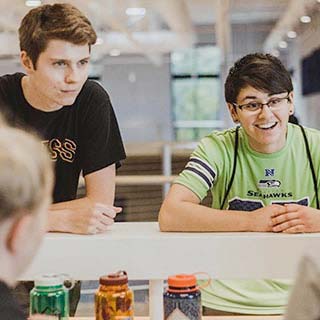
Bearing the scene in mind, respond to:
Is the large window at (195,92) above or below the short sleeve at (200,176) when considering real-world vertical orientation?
above

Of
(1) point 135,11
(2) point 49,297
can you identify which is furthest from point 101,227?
(1) point 135,11

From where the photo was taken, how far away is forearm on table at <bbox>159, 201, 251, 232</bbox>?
5.90ft

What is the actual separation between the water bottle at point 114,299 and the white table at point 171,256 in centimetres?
13

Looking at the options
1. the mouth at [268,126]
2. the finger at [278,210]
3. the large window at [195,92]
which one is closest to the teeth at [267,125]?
the mouth at [268,126]

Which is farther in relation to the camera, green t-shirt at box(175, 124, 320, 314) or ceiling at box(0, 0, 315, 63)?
ceiling at box(0, 0, 315, 63)

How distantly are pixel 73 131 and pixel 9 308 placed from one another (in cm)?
95

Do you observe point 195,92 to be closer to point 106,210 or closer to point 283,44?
point 283,44

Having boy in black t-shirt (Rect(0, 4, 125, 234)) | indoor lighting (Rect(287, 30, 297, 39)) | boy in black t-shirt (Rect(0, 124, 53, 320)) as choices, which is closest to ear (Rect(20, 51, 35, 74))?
boy in black t-shirt (Rect(0, 4, 125, 234))

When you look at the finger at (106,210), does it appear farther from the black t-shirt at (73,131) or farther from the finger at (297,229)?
the finger at (297,229)

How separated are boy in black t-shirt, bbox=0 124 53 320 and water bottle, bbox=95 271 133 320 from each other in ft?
1.54

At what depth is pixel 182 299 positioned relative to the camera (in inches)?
59.2

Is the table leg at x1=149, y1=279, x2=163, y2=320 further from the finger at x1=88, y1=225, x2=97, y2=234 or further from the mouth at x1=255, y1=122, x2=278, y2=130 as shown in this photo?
the mouth at x1=255, y1=122, x2=278, y2=130

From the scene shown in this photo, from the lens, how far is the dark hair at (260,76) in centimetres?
200

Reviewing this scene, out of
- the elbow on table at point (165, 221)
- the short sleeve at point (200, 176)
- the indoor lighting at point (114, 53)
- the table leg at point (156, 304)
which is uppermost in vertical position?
the indoor lighting at point (114, 53)
